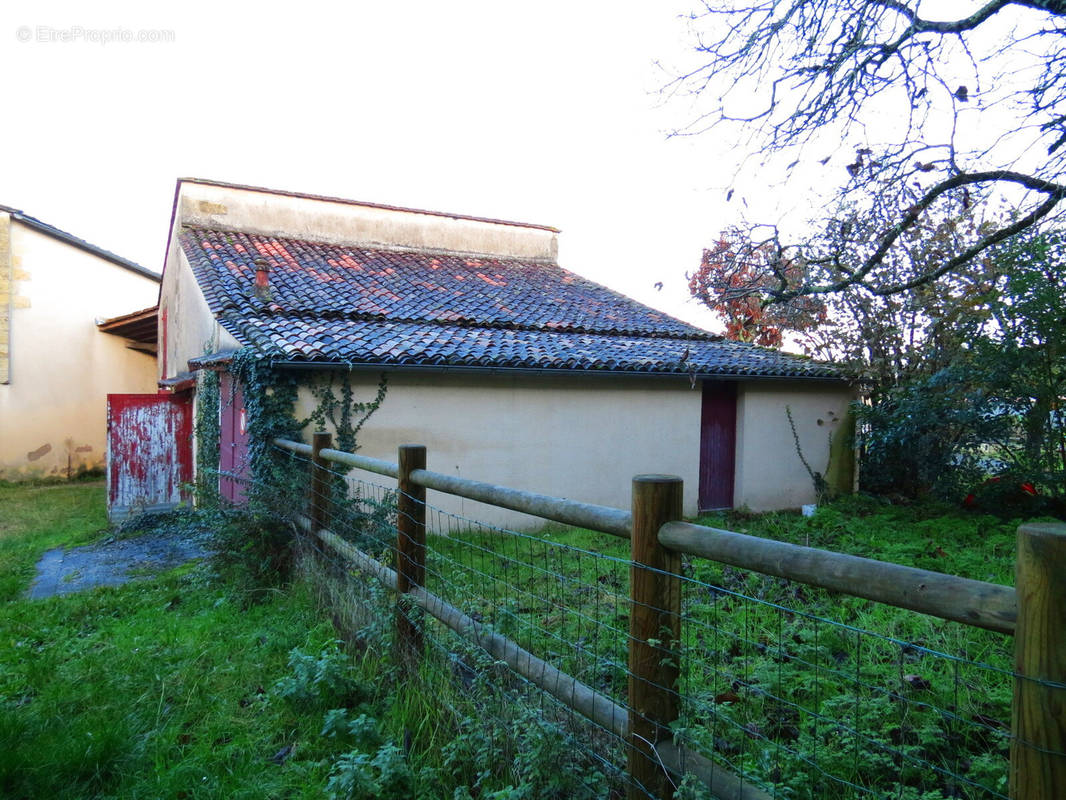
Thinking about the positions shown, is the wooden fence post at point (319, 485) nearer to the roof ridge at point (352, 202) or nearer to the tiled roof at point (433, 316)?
the tiled roof at point (433, 316)

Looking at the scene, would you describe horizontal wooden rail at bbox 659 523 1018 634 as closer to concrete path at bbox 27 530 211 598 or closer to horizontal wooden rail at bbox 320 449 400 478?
horizontal wooden rail at bbox 320 449 400 478

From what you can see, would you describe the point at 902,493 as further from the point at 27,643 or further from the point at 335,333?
the point at 27,643

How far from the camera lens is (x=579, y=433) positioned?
10.0m

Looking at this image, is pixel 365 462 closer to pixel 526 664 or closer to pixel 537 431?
pixel 526 664

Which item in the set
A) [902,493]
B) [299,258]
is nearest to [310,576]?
[299,258]

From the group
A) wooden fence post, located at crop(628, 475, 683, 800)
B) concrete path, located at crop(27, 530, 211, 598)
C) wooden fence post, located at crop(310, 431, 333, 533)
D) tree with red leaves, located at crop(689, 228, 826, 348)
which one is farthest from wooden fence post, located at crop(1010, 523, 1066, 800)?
tree with red leaves, located at crop(689, 228, 826, 348)

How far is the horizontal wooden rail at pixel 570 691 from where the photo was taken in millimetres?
1682

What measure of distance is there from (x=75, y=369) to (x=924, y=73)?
17.6 meters

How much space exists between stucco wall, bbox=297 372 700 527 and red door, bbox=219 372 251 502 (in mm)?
966

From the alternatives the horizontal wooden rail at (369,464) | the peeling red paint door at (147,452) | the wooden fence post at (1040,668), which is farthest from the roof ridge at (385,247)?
the wooden fence post at (1040,668)

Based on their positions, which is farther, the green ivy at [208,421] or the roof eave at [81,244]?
the roof eave at [81,244]

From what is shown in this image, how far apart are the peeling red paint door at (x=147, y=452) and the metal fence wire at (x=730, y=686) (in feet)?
21.3

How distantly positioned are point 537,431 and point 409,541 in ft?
20.5

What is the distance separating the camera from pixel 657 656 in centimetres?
187
